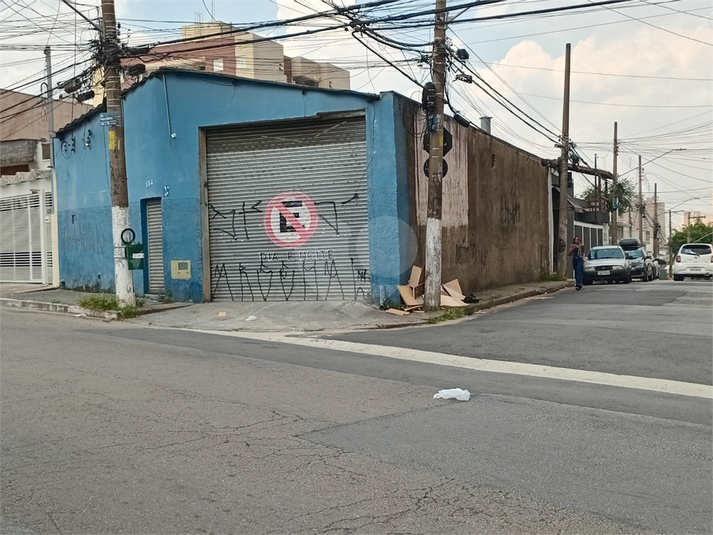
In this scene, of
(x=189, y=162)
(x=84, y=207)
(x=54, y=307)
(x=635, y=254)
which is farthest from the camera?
(x=635, y=254)

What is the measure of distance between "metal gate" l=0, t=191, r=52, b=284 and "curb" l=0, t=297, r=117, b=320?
376 centimetres

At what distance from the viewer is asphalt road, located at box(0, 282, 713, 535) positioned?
4262 mm

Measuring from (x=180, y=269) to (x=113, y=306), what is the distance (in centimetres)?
214

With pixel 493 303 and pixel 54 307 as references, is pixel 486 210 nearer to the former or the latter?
pixel 493 303

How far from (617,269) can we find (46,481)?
79.5ft

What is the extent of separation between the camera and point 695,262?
1111 inches

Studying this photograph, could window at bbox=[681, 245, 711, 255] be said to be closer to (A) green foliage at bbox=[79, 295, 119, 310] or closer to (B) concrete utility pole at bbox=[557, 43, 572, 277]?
(B) concrete utility pole at bbox=[557, 43, 572, 277]

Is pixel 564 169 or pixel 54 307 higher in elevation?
pixel 564 169

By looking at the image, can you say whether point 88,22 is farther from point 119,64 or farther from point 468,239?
point 468,239

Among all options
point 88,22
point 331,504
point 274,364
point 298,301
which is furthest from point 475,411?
point 88,22

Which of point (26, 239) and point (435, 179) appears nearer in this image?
point (435, 179)

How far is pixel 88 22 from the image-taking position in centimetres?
1512

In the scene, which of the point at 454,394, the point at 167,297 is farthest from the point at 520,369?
the point at 167,297

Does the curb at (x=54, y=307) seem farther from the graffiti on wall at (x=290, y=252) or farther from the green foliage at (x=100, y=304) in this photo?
the graffiti on wall at (x=290, y=252)
